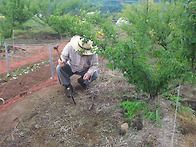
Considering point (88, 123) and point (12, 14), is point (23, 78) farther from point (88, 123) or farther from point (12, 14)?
point (12, 14)

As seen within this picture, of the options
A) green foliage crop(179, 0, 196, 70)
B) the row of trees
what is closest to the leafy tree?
the row of trees

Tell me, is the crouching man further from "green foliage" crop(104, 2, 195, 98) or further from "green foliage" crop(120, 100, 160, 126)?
"green foliage" crop(104, 2, 195, 98)

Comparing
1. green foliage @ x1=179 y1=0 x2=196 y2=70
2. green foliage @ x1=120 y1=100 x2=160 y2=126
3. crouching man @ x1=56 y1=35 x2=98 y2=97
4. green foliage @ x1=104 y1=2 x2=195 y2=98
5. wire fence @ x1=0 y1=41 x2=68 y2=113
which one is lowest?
wire fence @ x1=0 y1=41 x2=68 y2=113

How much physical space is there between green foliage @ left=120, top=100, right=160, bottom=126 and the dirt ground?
0.08 m

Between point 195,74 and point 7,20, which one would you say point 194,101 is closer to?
point 195,74

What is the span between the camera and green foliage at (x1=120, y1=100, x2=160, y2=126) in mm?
2482

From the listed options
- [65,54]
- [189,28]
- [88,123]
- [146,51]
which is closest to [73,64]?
[65,54]

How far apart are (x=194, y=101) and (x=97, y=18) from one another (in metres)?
2.13

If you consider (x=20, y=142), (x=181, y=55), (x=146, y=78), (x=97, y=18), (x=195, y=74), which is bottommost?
(x=20, y=142)

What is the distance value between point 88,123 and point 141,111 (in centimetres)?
77

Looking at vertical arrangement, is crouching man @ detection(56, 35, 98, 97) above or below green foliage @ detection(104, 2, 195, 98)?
below

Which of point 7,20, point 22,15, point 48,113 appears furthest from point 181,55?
point 22,15

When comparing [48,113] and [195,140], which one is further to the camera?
[48,113]

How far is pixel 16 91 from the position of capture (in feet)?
12.3
